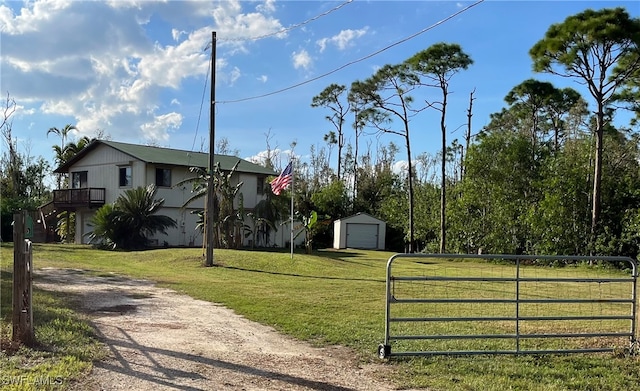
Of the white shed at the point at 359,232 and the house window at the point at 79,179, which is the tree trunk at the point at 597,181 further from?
the house window at the point at 79,179

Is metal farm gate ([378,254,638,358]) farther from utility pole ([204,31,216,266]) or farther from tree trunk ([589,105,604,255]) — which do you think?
tree trunk ([589,105,604,255])

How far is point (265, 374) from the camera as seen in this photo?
5695 mm

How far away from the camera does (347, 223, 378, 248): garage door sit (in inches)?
1588

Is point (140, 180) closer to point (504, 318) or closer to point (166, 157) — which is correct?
point (166, 157)

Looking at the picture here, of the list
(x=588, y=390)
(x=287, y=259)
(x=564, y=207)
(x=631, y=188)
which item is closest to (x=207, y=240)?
(x=287, y=259)

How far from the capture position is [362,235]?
1601 inches

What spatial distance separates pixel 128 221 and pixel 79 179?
34.5 feet

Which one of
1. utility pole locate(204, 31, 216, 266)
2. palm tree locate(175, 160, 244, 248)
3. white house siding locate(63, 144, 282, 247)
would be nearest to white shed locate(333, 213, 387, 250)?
white house siding locate(63, 144, 282, 247)

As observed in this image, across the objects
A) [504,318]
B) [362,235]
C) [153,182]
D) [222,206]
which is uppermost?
[153,182]

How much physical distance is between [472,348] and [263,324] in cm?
319

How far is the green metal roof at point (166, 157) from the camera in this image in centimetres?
3135

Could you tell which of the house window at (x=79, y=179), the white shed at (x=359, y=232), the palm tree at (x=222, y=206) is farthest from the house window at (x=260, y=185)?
the house window at (x=79, y=179)

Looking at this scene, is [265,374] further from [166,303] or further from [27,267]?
[166,303]

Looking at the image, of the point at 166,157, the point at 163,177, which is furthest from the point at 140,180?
the point at 166,157
